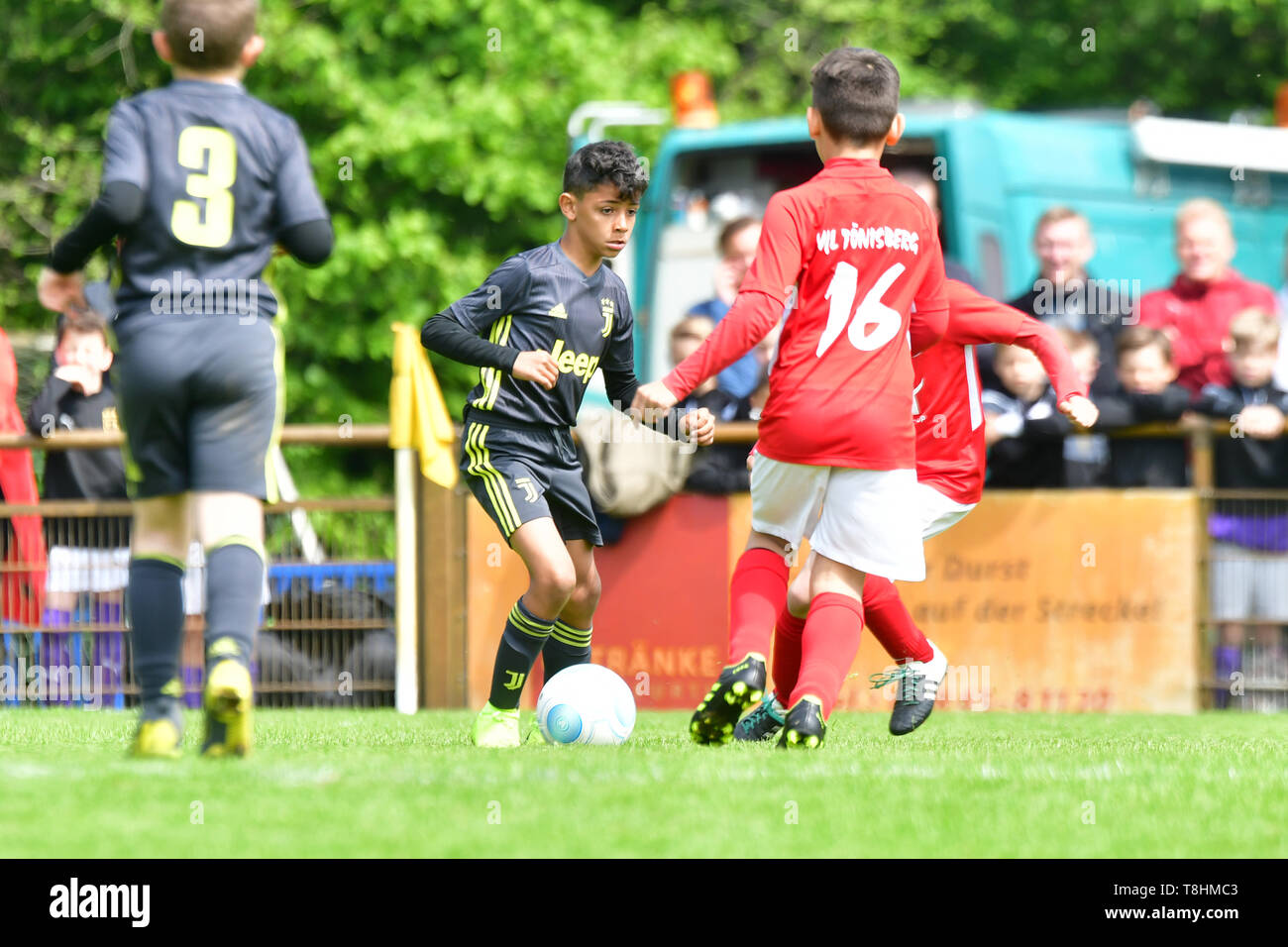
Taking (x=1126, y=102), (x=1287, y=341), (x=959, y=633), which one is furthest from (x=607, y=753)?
(x=1126, y=102)

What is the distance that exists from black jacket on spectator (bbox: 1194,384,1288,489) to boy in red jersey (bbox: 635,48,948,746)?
4.24 m

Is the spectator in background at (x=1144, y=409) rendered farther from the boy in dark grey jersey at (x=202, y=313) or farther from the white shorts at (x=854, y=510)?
the boy in dark grey jersey at (x=202, y=313)

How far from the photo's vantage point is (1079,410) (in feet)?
20.0

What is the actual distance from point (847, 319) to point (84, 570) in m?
5.46

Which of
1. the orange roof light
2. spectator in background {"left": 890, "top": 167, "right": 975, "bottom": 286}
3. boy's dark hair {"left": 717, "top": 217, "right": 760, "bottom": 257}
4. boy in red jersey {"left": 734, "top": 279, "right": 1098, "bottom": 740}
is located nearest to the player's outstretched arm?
boy in red jersey {"left": 734, "top": 279, "right": 1098, "bottom": 740}

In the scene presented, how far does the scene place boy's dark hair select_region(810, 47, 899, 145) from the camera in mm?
5699

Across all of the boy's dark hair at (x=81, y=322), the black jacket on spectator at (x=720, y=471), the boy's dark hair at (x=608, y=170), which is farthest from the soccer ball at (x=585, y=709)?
the boy's dark hair at (x=81, y=322)

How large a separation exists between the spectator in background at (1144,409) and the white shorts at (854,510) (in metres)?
3.97

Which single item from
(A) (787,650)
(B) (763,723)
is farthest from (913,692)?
(B) (763,723)

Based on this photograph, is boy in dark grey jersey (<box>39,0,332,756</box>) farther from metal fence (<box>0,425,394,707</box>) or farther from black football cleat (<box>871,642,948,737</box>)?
metal fence (<box>0,425,394,707</box>)

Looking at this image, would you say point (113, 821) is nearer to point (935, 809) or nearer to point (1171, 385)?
point (935, 809)

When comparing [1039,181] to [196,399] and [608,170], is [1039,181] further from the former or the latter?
[196,399]

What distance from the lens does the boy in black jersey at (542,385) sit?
20.3ft

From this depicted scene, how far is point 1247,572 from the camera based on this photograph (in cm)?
950
